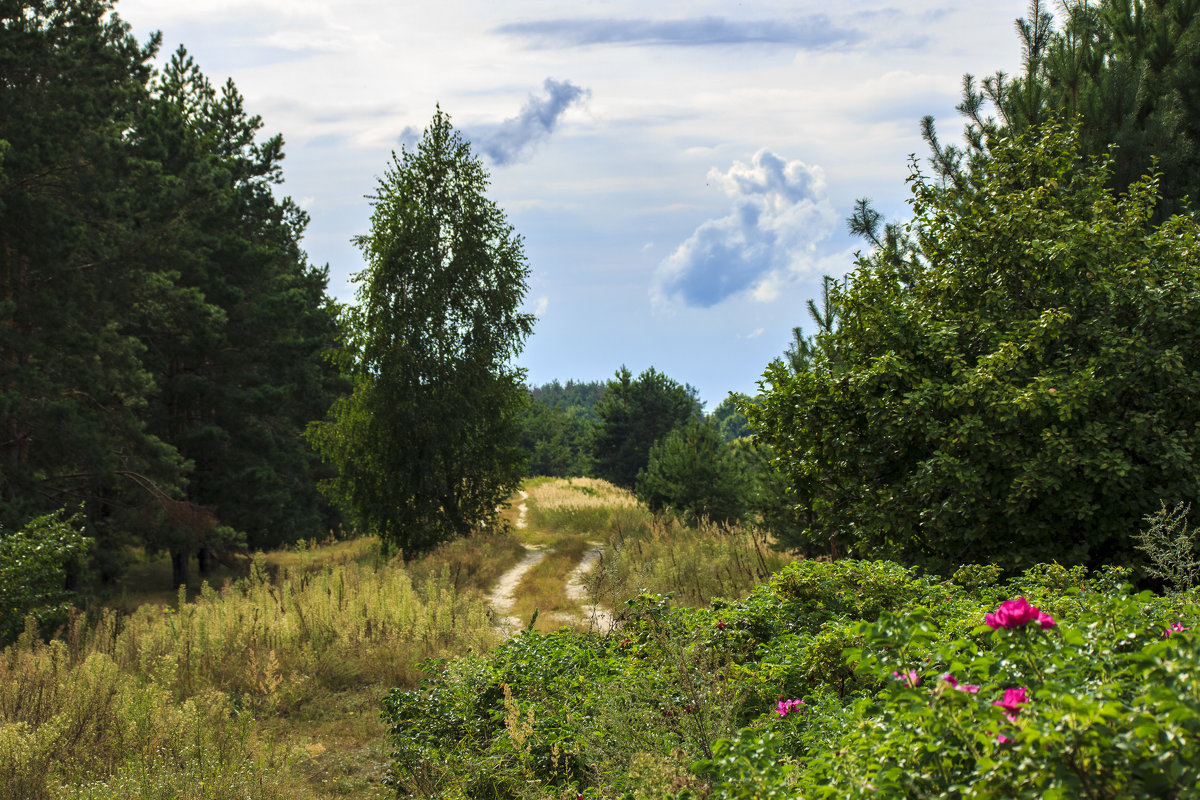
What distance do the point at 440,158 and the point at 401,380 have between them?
16.2 feet

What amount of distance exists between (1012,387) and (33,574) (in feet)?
35.5

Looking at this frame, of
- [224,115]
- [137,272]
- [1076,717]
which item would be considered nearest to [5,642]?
[137,272]

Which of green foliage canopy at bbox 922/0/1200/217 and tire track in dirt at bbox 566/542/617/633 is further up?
green foliage canopy at bbox 922/0/1200/217

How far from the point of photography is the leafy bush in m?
8.84

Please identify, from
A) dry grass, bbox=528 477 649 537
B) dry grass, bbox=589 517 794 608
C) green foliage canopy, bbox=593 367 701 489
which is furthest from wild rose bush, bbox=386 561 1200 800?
green foliage canopy, bbox=593 367 701 489

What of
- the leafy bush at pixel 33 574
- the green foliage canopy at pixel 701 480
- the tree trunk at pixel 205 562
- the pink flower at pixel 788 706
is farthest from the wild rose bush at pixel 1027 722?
the tree trunk at pixel 205 562

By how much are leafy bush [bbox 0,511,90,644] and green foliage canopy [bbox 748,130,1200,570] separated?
28.3 feet

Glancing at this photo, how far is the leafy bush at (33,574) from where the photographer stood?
8.84m

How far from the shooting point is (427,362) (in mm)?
16609

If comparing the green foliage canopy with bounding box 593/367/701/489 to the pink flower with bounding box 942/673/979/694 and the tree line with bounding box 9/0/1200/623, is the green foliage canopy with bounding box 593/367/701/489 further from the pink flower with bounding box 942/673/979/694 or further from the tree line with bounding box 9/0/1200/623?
the pink flower with bounding box 942/673/979/694

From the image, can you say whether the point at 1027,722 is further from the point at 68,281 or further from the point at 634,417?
the point at 634,417

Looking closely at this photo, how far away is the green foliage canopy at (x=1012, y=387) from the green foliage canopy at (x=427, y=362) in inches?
359

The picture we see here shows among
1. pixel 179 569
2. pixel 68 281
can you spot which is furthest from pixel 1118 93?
pixel 179 569

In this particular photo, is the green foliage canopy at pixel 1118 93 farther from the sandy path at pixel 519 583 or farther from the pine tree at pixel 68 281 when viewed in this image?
the pine tree at pixel 68 281
